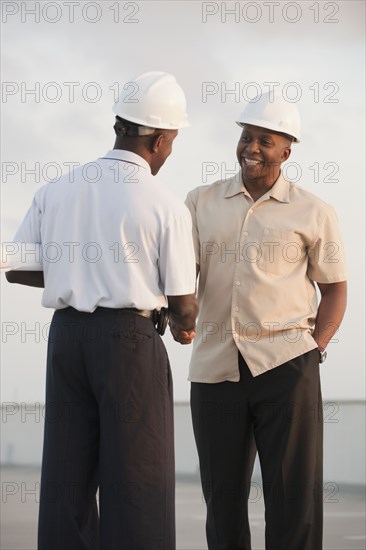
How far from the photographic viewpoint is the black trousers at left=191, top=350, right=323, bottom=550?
11.7 ft

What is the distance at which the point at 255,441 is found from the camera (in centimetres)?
368

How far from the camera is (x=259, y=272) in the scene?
363cm

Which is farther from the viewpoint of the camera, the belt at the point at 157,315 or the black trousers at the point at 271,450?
the black trousers at the point at 271,450

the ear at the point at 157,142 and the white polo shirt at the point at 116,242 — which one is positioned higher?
the ear at the point at 157,142

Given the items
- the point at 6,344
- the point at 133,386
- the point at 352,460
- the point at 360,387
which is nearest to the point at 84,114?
the point at 6,344

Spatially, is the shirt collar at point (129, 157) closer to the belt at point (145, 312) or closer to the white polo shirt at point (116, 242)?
the white polo shirt at point (116, 242)

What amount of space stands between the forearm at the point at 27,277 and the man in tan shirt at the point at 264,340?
0.65 m

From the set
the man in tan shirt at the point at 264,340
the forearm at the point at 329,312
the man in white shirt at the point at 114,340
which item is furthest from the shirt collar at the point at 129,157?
the forearm at the point at 329,312

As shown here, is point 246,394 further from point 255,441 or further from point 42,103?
point 42,103

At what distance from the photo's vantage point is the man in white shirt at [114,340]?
3.00 metres

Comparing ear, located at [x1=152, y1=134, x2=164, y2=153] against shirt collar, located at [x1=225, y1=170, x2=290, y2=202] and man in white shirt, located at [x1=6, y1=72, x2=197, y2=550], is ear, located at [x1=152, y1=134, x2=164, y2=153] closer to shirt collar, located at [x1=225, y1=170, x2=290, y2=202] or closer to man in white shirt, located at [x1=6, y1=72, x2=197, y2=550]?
man in white shirt, located at [x1=6, y1=72, x2=197, y2=550]

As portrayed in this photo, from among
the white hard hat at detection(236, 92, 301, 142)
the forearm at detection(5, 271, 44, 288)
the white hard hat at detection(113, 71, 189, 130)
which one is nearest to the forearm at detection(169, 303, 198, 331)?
the forearm at detection(5, 271, 44, 288)

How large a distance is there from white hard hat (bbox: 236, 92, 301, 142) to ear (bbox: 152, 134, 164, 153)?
0.62 m

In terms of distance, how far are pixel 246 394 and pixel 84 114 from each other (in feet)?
11.3
